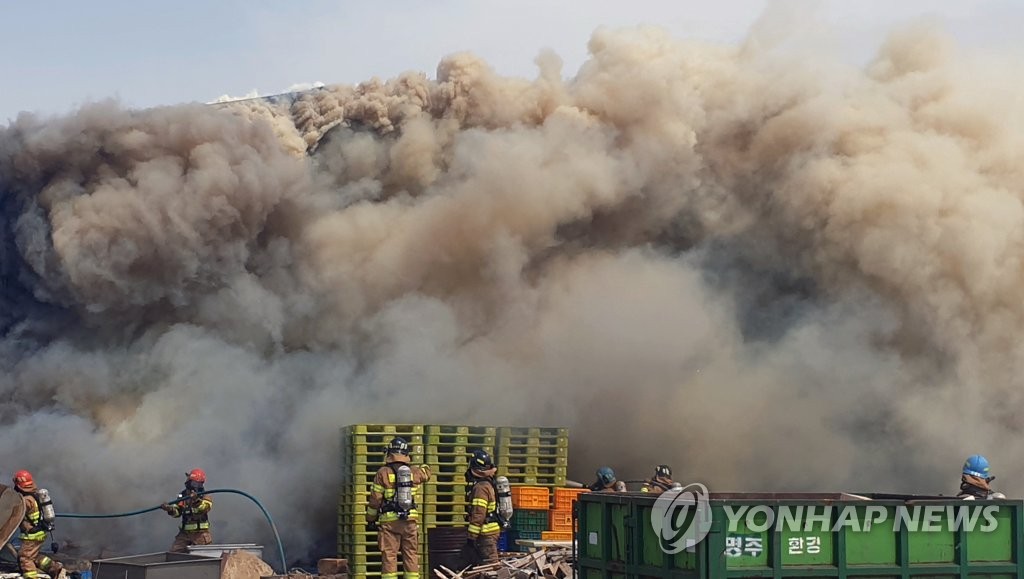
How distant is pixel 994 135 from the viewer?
22.9 m

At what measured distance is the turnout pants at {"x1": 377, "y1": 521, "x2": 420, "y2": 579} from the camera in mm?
15570

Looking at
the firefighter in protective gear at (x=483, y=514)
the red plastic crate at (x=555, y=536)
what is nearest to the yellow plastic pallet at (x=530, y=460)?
the red plastic crate at (x=555, y=536)

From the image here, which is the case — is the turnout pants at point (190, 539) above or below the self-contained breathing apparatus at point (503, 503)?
below

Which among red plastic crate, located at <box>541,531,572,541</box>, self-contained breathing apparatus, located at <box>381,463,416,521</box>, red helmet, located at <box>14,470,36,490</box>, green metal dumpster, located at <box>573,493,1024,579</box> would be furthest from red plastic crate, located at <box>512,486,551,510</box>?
green metal dumpster, located at <box>573,493,1024,579</box>

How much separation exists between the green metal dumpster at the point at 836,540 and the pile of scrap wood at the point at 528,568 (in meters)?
4.29

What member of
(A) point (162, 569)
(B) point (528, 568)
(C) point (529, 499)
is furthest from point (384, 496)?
(C) point (529, 499)

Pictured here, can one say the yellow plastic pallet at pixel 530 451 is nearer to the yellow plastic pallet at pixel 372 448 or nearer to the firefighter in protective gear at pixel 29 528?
the yellow plastic pallet at pixel 372 448

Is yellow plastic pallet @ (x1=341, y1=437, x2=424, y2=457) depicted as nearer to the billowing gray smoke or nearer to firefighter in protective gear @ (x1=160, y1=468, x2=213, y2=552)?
firefighter in protective gear @ (x1=160, y1=468, x2=213, y2=552)

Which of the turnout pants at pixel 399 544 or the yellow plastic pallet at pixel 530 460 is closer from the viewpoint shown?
the turnout pants at pixel 399 544

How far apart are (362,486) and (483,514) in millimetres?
2540

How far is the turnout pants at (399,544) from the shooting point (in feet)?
51.1

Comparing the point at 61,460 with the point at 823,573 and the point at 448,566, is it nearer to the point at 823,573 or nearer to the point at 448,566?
the point at 448,566

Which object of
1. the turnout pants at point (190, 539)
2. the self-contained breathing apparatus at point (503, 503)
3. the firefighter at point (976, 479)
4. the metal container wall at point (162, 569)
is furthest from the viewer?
the turnout pants at point (190, 539)

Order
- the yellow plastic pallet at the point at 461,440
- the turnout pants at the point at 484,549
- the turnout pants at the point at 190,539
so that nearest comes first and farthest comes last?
the turnout pants at the point at 484,549
the turnout pants at the point at 190,539
the yellow plastic pallet at the point at 461,440
